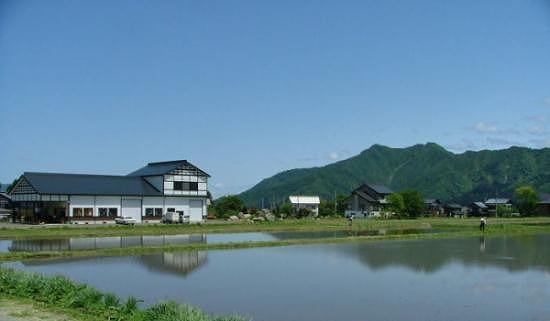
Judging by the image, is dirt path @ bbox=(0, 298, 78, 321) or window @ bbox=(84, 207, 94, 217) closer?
dirt path @ bbox=(0, 298, 78, 321)

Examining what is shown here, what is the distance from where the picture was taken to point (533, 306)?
981cm

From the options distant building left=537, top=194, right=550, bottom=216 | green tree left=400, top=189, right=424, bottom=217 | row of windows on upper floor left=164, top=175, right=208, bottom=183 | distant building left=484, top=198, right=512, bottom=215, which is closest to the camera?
row of windows on upper floor left=164, top=175, right=208, bottom=183

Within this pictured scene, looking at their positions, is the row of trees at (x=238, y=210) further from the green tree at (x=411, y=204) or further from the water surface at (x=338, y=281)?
the water surface at (x=338, y=281)

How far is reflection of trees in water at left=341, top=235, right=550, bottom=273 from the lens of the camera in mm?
16219

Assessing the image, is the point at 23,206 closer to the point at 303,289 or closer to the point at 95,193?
the point at 95,193

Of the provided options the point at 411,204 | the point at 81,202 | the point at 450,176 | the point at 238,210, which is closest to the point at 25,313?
the point at 81,202

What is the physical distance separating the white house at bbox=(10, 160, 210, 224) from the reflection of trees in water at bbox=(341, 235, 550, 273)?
76.7 feet

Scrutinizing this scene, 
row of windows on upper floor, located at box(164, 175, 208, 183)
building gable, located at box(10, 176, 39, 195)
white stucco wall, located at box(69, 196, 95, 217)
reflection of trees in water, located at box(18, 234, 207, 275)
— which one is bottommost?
reflection of trees in water, located at box(18, 234, 207, 275)

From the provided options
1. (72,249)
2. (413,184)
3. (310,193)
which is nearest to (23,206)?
(72,249)

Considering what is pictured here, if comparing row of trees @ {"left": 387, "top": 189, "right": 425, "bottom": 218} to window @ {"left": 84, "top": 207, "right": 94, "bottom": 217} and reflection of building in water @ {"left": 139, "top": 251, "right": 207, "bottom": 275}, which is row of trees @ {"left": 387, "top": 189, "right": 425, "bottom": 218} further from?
reflection of building in water @ {"left": 139, "top": 251, "right": 207, "bottom": 275}

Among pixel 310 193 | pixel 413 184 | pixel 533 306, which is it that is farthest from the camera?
pixel 413 184

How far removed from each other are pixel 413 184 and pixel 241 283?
164 m

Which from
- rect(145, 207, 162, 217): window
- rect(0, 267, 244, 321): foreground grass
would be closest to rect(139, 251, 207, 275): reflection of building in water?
rect(0, 267, 244, 321): foreground grass

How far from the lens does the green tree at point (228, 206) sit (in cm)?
5551
